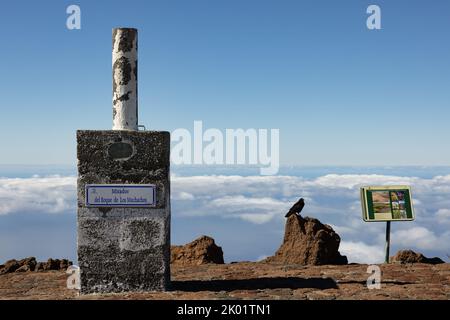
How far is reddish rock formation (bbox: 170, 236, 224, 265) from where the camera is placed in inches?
534

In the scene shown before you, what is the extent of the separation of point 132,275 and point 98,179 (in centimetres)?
159

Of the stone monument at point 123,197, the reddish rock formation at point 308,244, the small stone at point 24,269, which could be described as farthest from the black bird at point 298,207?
the small stone at point 24,269

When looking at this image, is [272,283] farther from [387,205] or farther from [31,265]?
[31,265]

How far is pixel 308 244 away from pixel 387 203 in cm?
197

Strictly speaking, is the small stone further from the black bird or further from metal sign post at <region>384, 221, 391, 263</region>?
metal sign post at <region>384, 221, 391, 263</region>

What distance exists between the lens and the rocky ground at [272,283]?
9258 mm

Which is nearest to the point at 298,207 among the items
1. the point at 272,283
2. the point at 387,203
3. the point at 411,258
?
the point at 387,203

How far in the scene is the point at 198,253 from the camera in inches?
539

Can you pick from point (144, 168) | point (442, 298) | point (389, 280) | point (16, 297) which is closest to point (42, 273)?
point (16, 297)

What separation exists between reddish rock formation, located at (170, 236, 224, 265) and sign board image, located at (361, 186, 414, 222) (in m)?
3.55

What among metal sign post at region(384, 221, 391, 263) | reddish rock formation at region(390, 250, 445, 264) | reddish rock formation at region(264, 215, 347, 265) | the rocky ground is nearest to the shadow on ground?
the rocky ground

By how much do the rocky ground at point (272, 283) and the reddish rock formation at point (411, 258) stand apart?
787 millimetres

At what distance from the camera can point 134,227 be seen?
29.7ft

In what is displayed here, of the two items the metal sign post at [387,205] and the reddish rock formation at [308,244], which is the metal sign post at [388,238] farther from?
the reddish rock formation at [308,244]
